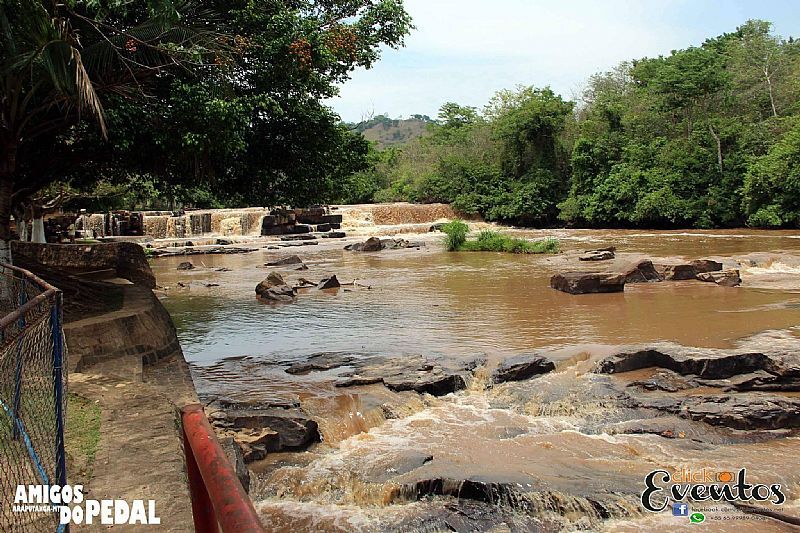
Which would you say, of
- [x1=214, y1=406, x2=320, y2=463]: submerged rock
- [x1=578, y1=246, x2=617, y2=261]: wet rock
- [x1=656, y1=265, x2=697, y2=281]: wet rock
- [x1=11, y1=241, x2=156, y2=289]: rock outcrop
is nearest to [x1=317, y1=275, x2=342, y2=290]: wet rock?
[x1=11, y1=241, x2=156, y2=289]: rock outcrop

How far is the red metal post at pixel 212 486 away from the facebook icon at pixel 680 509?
4.81 meters

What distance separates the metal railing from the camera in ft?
11.0

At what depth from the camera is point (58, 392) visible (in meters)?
3.52

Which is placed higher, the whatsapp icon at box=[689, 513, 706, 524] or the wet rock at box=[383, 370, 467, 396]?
the wet rock at box=[383, 370, 467, 396]

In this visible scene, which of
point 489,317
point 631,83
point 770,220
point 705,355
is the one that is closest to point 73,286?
point 489,317

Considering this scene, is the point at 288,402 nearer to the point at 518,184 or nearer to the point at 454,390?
the point at 454,390

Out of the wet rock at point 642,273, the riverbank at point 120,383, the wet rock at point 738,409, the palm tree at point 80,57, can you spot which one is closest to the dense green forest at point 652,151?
the wet rock at point 642,273

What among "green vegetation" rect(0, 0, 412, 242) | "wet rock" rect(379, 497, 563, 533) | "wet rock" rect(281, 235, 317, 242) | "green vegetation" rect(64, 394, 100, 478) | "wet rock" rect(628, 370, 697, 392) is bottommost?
"wet rock" rect(379, 497, 563, 533)

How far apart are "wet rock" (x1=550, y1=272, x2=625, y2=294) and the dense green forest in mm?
13095

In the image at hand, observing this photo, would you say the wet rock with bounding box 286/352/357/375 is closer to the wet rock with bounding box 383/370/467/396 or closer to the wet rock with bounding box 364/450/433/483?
the wet rock with bounding box 383/370/467/396

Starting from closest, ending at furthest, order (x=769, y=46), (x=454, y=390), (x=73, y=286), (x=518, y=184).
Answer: (x=454, y=390), (x=73, y=286), (x=769, y=46), (x=518, y=184)

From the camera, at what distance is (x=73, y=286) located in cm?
983

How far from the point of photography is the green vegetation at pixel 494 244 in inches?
1025

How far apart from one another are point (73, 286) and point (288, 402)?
398 centimetres
